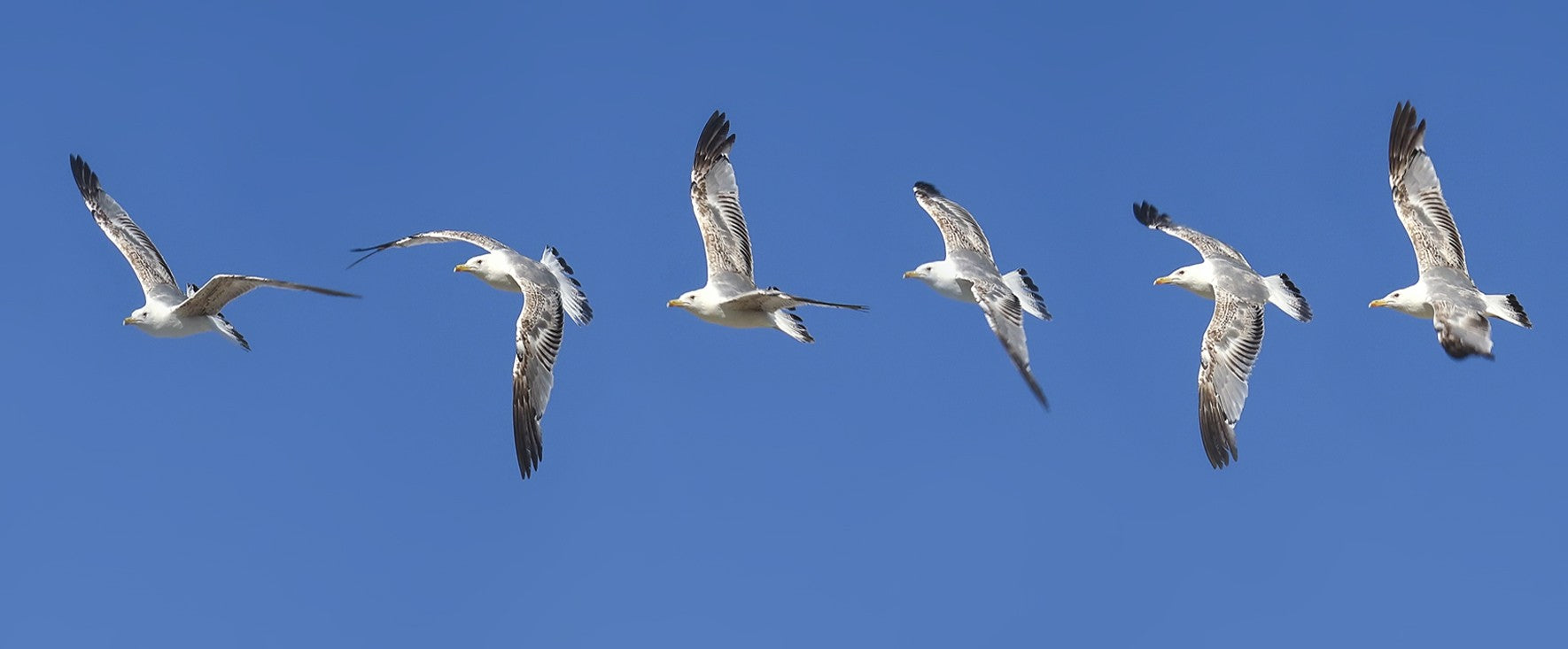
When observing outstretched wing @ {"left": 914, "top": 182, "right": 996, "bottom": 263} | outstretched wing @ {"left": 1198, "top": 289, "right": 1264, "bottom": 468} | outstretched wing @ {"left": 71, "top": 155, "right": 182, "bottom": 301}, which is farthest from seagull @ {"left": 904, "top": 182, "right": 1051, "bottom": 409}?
outstretched wing @ {"left": 71, "top": 155, "right": 182, "bottom": 301}

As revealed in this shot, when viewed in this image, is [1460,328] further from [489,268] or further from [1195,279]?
[489,268]

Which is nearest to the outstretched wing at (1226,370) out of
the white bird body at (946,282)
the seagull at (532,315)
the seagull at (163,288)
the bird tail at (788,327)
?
the white bird body at (946,282)

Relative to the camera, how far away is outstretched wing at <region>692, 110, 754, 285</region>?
25.6m

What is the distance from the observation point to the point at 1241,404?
24.6 metres

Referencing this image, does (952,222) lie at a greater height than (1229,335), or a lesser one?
greater

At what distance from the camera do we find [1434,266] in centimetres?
2553

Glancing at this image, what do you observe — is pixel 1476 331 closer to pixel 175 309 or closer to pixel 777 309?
pixel 777 309

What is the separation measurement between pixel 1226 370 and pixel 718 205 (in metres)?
6.83

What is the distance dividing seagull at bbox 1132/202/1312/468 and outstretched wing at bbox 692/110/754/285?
5.71 meters

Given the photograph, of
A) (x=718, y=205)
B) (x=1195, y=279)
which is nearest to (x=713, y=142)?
(x=718, y=205)

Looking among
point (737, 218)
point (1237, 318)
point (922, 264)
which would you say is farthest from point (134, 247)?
point (1237, 318)

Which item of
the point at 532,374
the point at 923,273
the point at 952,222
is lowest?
the point at 532,374

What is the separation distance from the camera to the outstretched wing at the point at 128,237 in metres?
26.6

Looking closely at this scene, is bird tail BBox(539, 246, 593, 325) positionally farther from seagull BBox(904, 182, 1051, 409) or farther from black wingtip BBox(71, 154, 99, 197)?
black wingtip BBox(71, 154, 99, 197)
